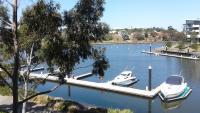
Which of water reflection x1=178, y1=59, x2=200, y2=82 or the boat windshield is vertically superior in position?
the boat windshield

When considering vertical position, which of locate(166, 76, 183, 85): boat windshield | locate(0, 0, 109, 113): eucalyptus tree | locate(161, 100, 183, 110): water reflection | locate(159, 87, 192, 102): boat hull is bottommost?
locate(161, 100, 183, 110): water reflection

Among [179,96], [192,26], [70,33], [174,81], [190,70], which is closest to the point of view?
[70,33]

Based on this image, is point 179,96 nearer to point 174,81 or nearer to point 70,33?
point 174,81

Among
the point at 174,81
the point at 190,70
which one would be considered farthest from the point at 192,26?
the point at 174,81

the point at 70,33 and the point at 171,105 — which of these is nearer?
the point at 70,33

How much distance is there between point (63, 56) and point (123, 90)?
30234mm

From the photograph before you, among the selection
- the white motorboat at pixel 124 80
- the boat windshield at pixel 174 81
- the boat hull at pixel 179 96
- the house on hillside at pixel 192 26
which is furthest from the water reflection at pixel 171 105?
the house on hillside at pixel 192 26

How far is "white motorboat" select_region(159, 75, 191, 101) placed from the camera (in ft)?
143

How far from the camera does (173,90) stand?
44.7m

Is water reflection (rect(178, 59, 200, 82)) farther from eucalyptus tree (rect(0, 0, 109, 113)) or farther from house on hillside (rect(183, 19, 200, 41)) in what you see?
house on hillside (rect(183, 19, 200, 41))

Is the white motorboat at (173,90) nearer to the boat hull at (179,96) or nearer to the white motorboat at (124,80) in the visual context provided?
the boat hull at (179,96)

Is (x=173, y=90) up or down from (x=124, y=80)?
down

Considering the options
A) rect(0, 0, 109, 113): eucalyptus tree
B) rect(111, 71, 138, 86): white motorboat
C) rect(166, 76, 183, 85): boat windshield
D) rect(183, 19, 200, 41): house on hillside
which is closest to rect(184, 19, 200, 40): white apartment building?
rect(183, 19, 200, 41): house on hillside

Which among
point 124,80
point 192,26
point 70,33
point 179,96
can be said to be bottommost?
point 179,96
